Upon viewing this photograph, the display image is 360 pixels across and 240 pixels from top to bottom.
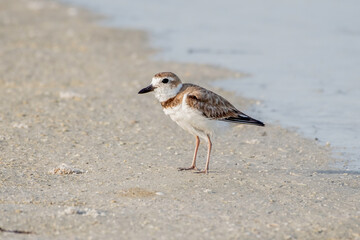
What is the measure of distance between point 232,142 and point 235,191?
2531 mm

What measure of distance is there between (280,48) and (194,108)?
11.0 m

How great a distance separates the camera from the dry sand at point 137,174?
6.08m

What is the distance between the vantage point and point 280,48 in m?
18.2

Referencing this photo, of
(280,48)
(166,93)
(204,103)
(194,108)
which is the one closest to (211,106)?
(204,103)

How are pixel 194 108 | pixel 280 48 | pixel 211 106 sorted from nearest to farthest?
1. pixel 194 108
2. pixel 211 106
3. pixel 280 48

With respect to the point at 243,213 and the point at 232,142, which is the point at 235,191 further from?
the point at 232,142

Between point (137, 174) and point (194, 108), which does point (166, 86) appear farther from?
point (137, 174)

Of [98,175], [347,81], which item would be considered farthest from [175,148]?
[347,81]

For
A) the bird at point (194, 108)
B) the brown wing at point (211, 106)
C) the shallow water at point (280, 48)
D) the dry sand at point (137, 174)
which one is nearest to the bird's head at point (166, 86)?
the bird at point (194, 108)

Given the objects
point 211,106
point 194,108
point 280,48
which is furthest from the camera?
point 280,48

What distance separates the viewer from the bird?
7.78 metres

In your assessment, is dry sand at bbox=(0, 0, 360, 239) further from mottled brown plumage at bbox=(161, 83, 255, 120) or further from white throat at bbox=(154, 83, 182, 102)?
white throat at bbox=(154, 83, 182, 102)

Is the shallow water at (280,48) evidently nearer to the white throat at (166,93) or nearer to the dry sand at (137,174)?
the dry sand at (137,174)

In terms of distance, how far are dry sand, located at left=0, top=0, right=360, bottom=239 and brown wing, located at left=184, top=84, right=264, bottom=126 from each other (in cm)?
70
